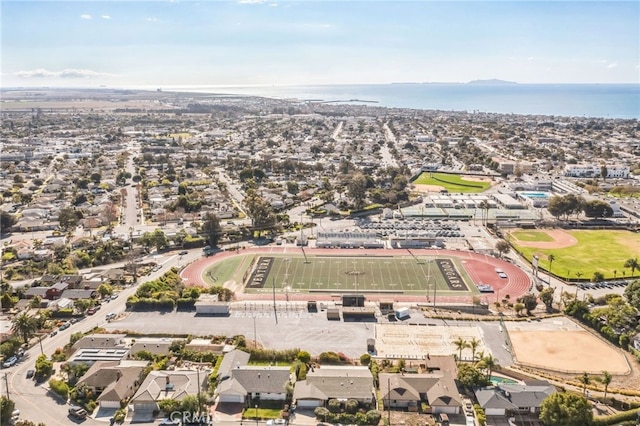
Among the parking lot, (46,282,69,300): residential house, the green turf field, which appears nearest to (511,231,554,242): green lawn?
the green turf field

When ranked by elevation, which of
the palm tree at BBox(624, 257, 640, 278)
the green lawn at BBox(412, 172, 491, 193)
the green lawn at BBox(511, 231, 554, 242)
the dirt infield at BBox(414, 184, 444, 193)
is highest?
the green lawn at BBox(412, 172, 491, 193)

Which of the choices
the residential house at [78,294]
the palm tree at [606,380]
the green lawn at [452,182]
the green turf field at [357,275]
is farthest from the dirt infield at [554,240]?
the residential house at [78,294]

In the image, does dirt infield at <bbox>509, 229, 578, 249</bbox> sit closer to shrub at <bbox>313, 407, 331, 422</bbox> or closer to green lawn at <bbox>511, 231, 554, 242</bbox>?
green lawn at <bbox>511, 231, 554, 242</bbox>

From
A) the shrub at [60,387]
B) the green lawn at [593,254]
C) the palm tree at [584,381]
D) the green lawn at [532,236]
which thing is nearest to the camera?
the palm tree at [584,381]

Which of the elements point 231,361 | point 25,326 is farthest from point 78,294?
point 231,361

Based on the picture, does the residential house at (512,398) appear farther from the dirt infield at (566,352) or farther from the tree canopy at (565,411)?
the dirt infield at (566,352)

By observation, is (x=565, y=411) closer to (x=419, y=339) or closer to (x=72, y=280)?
(x=419, y=339)

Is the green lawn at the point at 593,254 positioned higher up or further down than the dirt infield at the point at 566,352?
higher up
